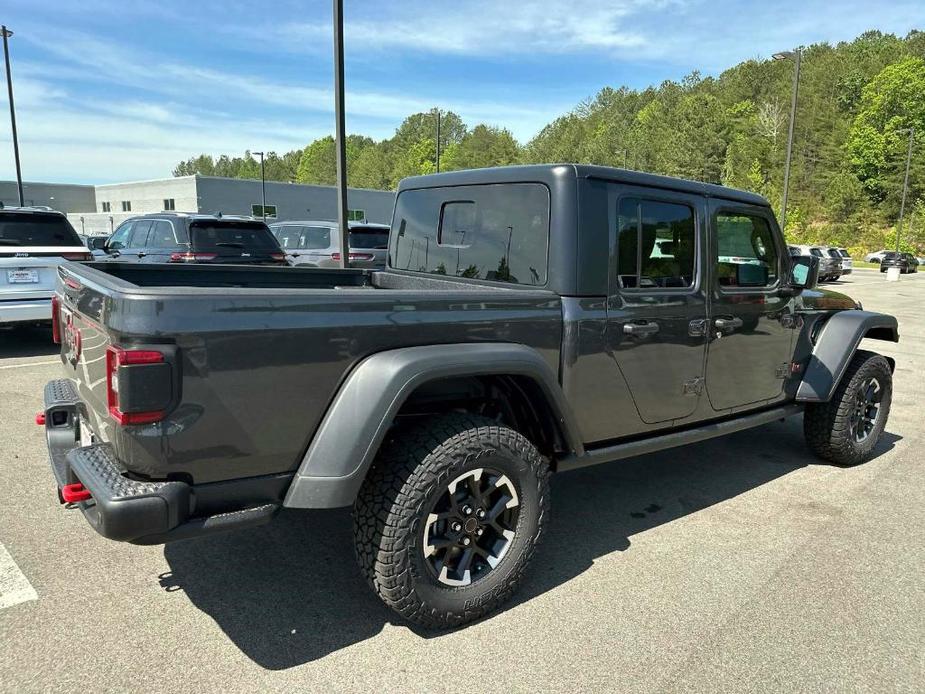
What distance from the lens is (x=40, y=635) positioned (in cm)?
256

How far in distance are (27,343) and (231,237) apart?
3068 mm

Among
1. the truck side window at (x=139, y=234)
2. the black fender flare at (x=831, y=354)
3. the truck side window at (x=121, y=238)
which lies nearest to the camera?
the black fender flare at (x=831, y=354)

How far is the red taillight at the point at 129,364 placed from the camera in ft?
6.77

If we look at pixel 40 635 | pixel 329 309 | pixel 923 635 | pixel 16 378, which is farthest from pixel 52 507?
pixel 923 635

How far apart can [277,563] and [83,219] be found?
51.5 m

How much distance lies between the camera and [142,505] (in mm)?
2076

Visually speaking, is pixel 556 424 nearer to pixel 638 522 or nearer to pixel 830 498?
pixel 638 522

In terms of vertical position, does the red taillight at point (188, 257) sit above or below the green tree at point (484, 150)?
below

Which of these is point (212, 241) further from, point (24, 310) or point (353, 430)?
point (353, 430)

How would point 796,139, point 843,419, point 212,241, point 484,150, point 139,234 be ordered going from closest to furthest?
1. point 843,419
2. point 212,241
3. point 139,234
4. point 796,139
5. point 484,150

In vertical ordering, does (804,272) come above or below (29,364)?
above

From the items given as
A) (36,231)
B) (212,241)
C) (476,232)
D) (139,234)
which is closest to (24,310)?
(36,231)

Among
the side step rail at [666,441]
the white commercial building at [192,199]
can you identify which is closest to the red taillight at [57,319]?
the side step rail at [666,441]

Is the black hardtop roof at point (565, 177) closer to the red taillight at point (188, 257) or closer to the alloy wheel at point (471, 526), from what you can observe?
the alloy wheel at point (471, 526)
